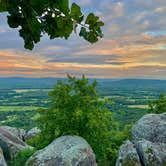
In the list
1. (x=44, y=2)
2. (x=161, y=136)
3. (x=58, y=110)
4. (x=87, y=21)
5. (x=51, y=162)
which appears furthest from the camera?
(x=58, y=110)

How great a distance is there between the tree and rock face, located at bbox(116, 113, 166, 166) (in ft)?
89.8

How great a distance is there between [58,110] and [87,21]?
103 ft

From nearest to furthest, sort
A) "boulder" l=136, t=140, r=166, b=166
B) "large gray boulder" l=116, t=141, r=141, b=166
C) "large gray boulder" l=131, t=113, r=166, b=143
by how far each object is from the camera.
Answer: "large gray boulder" l=116, t=141, r=141, b=166 < "boulder" l=136, t=140, r=166, b=166 < "large gray boulder" l=131, t=113, r=166, b=143

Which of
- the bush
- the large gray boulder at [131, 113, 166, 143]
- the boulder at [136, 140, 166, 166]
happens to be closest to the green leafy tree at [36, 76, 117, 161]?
the bush

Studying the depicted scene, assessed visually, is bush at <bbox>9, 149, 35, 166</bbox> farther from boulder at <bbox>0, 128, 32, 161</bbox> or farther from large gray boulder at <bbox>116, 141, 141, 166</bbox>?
large gray boulder at <bbox>116, 141, 141, 166</bbox>

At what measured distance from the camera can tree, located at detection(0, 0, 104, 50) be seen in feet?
11.3

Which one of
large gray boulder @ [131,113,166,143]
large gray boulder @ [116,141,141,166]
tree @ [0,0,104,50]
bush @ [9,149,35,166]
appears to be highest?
tree @ [0,0,104,50]

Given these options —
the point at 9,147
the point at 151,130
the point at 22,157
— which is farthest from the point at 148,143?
the point at 9,147

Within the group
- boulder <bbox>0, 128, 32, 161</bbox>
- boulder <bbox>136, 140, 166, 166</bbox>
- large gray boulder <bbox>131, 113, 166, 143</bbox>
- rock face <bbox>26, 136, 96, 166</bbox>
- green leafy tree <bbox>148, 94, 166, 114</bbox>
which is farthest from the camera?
green leafy tree <bbox>148, 94, 166, 114</bbox>

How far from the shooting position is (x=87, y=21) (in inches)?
150

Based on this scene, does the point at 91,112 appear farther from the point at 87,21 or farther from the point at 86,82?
the point at 87,21

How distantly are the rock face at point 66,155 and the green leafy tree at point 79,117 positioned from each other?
2976mm

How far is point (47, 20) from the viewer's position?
3.81m

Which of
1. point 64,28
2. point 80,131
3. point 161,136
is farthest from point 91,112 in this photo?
point 64,28
